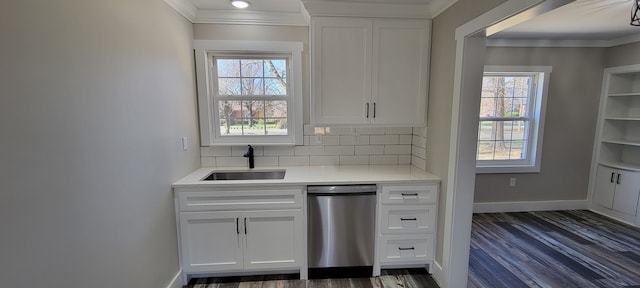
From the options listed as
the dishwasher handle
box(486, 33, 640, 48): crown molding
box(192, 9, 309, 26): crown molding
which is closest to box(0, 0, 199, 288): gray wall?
box(192, 9, 309, 26): crown molding

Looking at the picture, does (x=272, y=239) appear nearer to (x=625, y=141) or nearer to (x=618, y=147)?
(x=625, y=141)

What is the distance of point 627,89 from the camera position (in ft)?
11.5

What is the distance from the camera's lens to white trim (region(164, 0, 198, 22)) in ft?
6.76

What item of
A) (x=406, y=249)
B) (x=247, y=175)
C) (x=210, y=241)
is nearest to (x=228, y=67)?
(x=247, y=175)

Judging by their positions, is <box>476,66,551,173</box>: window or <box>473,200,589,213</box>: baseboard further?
<box>473,200,589,213</box>: baseboard

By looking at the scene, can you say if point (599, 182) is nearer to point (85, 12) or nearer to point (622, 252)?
point (622, 252)

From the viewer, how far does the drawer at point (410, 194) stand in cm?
223

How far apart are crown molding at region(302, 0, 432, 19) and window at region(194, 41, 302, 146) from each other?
443 mm

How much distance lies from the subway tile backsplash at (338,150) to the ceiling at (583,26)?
1612 mm

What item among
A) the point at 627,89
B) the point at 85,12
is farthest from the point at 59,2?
the point at 627,89

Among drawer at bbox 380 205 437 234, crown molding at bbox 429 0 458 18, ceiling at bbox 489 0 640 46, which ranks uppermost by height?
ceiling at bbox 489 0 640 46

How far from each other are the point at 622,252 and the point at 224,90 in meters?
4.40

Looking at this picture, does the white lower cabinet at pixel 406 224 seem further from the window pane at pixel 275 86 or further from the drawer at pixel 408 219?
the window pane at pixel 275 86

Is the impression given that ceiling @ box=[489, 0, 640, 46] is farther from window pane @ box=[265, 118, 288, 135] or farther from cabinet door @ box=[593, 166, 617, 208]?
window pane @ box=[265, 118, 288, 135]
